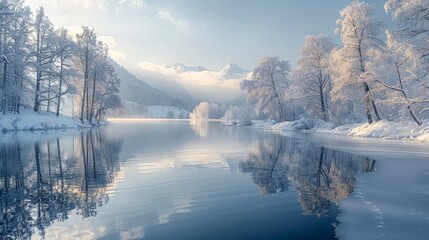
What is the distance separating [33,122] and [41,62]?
10.6 metres

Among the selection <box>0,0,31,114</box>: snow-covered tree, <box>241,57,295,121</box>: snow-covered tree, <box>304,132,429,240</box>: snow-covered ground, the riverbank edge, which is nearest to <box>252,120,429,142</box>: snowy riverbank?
<box>304,132,429,240</box>: snow-covered ground

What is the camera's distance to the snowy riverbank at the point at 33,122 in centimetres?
3525

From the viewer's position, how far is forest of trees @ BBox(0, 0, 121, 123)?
35.9 metres

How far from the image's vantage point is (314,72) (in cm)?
4541

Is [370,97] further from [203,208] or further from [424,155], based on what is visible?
[203,208]

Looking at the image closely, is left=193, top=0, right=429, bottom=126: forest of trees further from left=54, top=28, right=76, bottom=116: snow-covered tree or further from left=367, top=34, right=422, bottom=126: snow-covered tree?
left=54, top=28, right=76, bottom=116: snow-covered tree

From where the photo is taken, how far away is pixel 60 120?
1722 inches

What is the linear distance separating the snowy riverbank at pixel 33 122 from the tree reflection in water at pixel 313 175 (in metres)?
33.2

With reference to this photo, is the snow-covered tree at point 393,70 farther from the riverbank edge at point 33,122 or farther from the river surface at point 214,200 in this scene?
the riverbank edge at point 33,122

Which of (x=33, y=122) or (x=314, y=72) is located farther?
(x=314, y=72)

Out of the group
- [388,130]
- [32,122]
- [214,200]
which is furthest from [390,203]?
[32,122]

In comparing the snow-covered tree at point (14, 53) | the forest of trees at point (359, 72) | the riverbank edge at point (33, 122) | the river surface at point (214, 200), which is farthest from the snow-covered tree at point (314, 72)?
the snow-covered tree at point (14, 53)

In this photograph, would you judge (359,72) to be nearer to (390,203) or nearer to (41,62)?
(390,203)

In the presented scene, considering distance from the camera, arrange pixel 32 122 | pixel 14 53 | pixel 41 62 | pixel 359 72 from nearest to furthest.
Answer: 1. pixel 359 72
2. pixel 14 53
3. pixel 32 122
4. pixel 41 62
